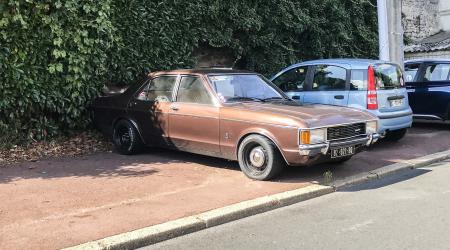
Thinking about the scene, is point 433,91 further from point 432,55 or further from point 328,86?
point 432,55

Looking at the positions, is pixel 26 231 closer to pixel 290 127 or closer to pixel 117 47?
pixel 290 127

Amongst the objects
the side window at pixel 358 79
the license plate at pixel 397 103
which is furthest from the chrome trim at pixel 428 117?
the side window at pixel 358 79

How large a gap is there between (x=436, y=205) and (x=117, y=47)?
21.3 ft

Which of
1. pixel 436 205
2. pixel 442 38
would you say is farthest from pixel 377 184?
pixel 442 38

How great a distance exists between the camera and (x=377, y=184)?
7.41 metres

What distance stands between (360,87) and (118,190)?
15.7ft

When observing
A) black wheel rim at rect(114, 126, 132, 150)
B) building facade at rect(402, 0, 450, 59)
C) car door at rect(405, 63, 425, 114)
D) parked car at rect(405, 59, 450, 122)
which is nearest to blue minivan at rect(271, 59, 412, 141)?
parked car at rect(405, 59, 450, 122)

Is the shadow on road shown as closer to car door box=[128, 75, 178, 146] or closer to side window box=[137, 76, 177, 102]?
car door box=[128, 75, 178, 146]

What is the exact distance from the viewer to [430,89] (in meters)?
11.9

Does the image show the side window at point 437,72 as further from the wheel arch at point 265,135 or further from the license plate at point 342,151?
the wheel arch at point 265,135

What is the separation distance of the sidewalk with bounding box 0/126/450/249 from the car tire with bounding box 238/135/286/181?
0.48ft

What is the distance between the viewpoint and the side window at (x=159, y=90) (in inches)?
339

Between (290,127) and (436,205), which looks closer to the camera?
(436,205)

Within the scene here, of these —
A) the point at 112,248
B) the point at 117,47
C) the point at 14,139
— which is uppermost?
the point at 117,47
